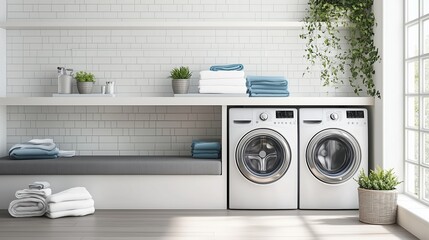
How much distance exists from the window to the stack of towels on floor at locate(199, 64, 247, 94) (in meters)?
1.53

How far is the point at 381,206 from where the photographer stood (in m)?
4.92

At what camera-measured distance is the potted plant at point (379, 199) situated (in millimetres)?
4922

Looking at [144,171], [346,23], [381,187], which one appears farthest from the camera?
[346,23]

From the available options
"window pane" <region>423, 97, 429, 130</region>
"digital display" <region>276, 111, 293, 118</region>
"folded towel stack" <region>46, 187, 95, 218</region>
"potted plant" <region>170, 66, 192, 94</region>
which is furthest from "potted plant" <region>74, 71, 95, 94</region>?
"window pane" <region>423, 97, 429, 130</region>

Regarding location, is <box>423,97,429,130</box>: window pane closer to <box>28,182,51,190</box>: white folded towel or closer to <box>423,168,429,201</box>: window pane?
<box>423,168,429,201</box>: window pane

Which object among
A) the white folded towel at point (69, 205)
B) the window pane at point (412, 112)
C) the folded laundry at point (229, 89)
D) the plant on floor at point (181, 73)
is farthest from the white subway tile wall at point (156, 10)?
the white folded towel at point (69, 205)

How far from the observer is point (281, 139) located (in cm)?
555

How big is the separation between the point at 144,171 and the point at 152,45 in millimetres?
1450

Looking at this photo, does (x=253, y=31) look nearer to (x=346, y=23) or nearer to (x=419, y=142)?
(x=346, y=23)

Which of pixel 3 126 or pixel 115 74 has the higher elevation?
pixel 115 74

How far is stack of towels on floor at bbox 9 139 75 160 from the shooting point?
5.65 m

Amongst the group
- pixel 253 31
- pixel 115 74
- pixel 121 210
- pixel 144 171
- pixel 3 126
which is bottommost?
pixel 121 210

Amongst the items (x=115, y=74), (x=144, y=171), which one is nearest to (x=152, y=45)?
(x=115, y=74)

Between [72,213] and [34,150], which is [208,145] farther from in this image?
[34,150]
